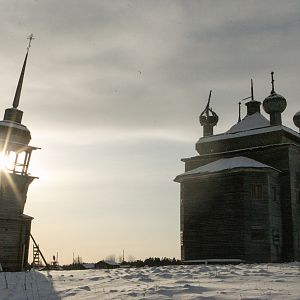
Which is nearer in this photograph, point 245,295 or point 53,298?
point 245,295

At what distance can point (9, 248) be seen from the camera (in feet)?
83.1

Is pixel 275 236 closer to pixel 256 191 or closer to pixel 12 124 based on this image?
pixel 256 191

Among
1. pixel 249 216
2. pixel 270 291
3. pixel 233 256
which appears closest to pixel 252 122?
pixel 249 216

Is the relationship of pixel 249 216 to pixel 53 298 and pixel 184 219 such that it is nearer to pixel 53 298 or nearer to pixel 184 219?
pixel 184 219

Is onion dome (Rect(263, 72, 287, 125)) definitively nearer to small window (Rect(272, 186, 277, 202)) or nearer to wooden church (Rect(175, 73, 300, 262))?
wooden church (Rect(175, 73, 300, 262))

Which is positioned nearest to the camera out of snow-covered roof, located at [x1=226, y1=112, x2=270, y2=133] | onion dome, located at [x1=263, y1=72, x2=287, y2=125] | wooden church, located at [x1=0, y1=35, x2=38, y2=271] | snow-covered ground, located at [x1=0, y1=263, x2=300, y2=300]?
snow-covered ground, located at [x1=0, y1=263, x2=300, y2=300]

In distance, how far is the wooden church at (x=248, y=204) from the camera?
25953mm

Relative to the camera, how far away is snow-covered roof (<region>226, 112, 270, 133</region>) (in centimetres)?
3247

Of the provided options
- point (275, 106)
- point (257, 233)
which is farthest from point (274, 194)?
point (275, 106)

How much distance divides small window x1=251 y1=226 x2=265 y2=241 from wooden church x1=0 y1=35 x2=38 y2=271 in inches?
540

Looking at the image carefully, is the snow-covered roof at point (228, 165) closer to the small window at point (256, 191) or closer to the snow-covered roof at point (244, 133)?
the small window at point (256, 191)

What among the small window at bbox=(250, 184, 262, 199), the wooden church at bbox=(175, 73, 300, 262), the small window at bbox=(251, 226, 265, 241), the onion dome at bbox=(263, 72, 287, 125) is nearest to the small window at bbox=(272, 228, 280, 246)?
the wooden church at bbox=(175, 73, 300, 262)

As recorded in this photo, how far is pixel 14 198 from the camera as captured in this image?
2619cm

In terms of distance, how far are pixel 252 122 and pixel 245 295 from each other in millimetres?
26516
